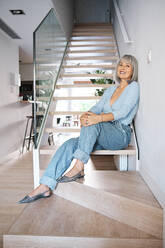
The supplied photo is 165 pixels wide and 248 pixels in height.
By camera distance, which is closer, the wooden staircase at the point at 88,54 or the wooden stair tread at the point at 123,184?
the wooden stair tread at the point at 123,184

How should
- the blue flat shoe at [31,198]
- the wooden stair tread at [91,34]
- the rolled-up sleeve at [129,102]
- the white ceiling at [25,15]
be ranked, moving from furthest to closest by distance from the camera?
the wooden stair tread at [91,34] → the white ceiling at [25,15] → the rolled-up sleeve at [129,102] → the blue flat shoe at [31,198]

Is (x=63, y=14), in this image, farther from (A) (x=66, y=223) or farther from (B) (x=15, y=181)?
(A) (x=66, y=223)

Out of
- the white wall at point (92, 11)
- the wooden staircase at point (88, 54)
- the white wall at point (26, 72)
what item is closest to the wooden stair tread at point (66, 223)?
the wooden staircase at point (88, 54)

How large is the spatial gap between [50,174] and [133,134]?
88 centimetres

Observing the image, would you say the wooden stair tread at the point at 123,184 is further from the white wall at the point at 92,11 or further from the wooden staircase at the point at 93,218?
the white wall at the point at 92,11

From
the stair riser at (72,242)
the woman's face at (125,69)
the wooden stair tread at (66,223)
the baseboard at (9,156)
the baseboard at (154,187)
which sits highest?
the woman's face at (125,69)

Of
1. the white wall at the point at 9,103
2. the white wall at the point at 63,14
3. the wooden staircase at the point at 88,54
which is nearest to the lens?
the wooden staircase at the point at 88,54

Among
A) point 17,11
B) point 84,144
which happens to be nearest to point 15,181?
point 84,144

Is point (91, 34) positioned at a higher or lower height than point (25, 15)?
higher

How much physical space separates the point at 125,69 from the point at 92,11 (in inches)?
258

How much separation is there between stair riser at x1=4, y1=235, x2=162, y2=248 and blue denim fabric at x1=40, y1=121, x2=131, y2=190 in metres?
0.43

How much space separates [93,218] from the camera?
56.4 inches

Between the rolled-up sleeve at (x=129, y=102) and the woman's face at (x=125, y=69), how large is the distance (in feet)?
0.44

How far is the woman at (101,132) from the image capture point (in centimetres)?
163
